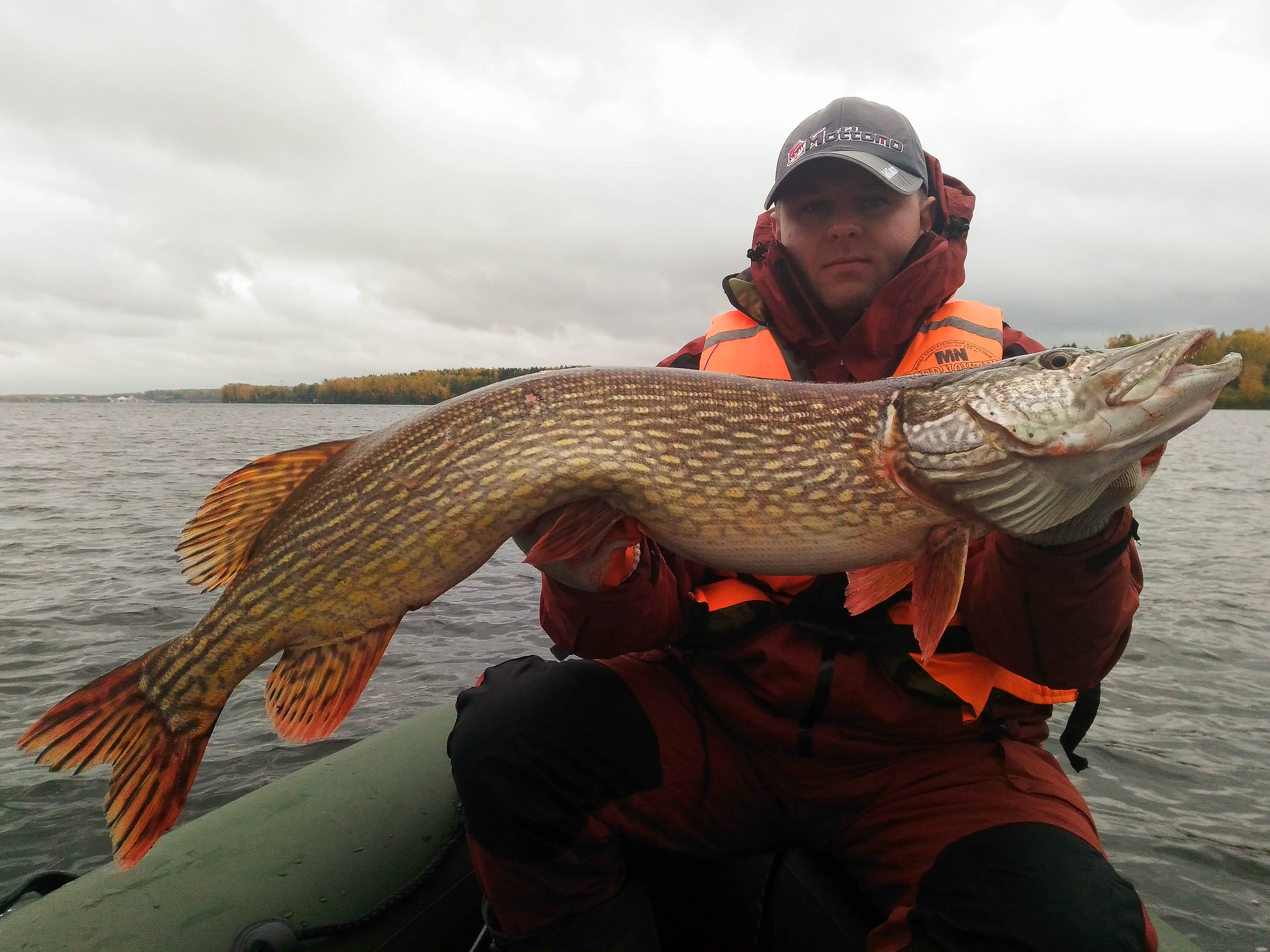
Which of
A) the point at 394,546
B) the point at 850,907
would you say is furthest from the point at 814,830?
the point at 394,546

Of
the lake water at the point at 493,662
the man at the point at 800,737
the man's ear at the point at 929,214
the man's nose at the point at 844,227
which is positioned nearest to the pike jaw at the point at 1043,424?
the man at the point at 800,737

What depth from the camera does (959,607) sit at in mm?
1968

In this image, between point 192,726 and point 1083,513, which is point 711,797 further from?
point 192,726

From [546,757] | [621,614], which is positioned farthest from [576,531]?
[546,757]

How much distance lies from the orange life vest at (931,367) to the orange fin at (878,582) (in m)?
0.10

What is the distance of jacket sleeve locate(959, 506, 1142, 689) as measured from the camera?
165 centimetres

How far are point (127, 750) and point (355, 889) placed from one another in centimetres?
69

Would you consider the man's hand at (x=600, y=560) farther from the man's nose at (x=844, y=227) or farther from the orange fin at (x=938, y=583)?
the man's nose at (x=844, y=227)

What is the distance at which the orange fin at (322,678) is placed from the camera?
1.86m

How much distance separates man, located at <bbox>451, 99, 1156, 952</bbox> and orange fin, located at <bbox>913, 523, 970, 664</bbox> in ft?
0.42

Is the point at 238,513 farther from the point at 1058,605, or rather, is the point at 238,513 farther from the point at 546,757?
the point at 1058,605

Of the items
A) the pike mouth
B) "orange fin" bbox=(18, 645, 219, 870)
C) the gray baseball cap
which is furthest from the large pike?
the gray baseball cap

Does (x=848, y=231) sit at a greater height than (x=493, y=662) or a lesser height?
greater

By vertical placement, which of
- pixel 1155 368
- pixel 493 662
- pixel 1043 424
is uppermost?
pixel 1155 368
